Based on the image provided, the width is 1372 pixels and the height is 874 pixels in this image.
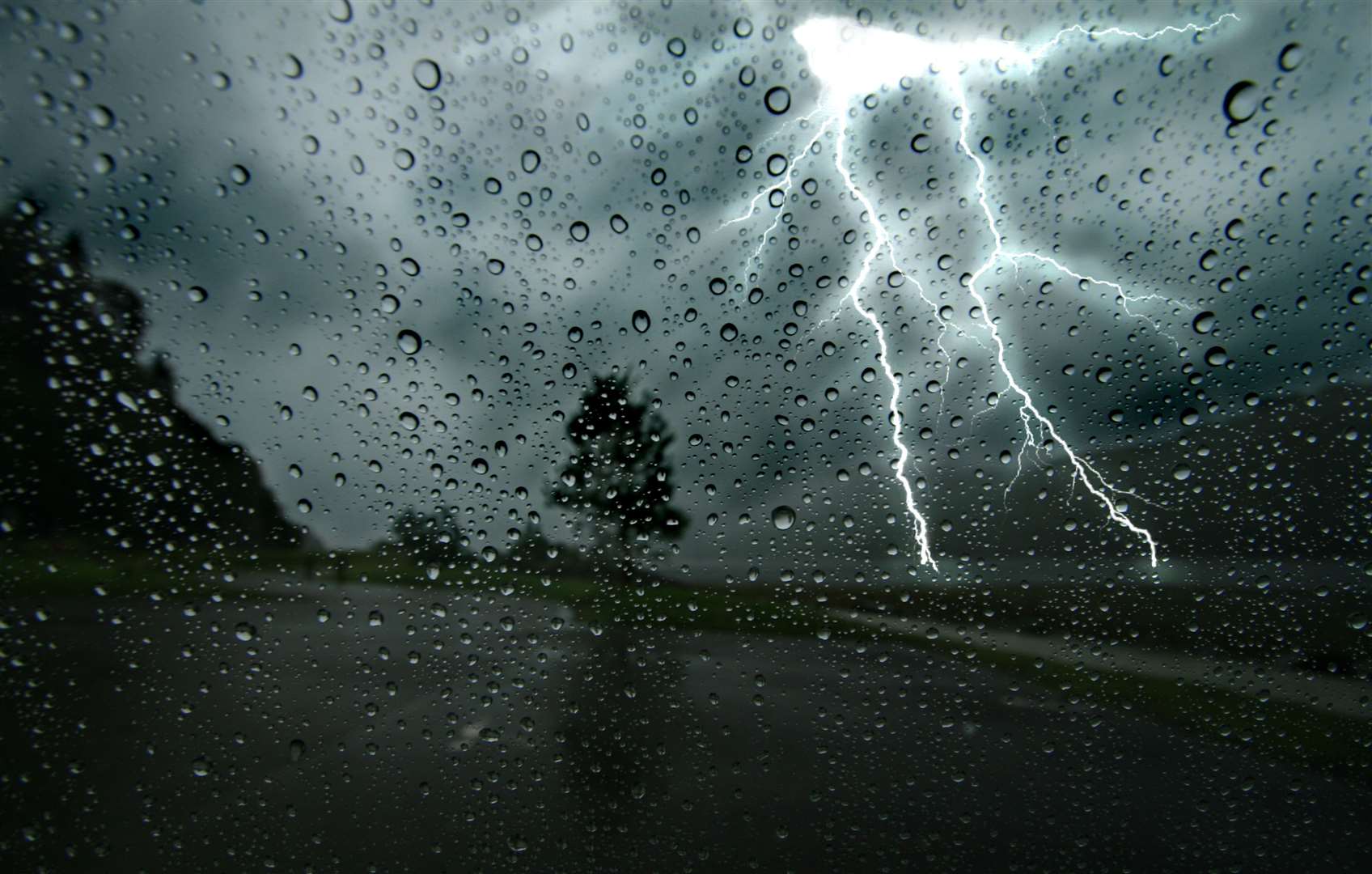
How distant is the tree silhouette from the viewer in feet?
4.93

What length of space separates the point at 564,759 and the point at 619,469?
27.9 inches

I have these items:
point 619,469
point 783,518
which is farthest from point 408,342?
point 783,518

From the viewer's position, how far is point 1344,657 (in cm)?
156

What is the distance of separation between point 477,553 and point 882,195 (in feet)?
4.54

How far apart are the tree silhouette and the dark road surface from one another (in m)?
0.26

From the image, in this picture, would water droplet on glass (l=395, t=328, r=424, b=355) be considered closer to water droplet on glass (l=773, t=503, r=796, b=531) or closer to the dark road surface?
the dark road surface

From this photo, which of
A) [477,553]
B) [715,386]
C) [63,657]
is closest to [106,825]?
[63,657]

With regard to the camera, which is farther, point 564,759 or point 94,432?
point 564,759

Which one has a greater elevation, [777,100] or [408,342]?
[777,100]

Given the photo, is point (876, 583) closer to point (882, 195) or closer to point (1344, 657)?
point (882, 195)

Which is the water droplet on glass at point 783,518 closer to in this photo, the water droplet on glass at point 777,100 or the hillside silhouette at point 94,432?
the water droplet on glass at point 777,100

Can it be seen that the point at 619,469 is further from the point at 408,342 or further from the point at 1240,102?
the point at 1240,102

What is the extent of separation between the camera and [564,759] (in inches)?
57.2

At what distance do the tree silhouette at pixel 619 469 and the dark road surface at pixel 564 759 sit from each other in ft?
0.87
